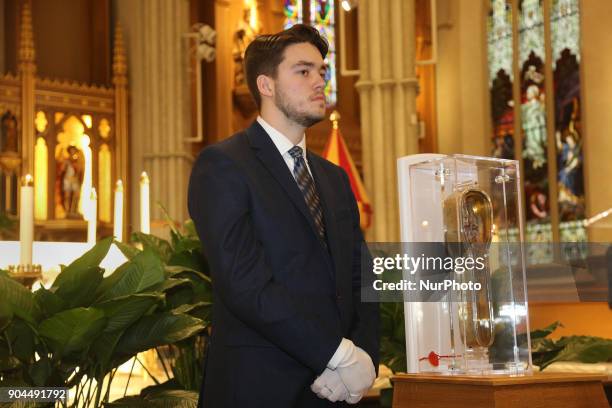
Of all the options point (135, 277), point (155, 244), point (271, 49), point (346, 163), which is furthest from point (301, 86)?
point (346, 163)

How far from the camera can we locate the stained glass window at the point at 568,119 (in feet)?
42.0

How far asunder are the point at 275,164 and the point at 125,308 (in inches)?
26.6

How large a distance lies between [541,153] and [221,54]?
14.9 ft

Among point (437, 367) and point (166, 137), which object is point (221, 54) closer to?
point (166, 137)

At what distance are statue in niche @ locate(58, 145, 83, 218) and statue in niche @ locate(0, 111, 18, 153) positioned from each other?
55 centimetres

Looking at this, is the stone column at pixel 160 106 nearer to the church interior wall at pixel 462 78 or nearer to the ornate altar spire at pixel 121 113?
the ornate altar spire at pixel 121 113

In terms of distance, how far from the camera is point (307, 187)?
7.58ft

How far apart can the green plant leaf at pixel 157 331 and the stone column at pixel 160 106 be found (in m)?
7.90

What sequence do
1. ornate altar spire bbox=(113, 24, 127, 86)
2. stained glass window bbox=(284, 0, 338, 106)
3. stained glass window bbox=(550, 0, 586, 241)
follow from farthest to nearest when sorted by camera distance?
stained glass window bbox=(284, 0, 338, 106)
stained glass window bbox=(550, 0, 586, 241)
ornate altar spire bbox=(113, 24, 127, 86)

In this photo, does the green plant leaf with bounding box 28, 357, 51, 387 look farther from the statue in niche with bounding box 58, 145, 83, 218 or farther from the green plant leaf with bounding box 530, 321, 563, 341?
the statue in niche with bounding box 58, 145, 83, 218

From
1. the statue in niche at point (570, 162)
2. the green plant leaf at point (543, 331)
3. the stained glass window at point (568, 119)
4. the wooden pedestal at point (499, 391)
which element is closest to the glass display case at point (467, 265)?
the wooden pedestal at point (499, 391)

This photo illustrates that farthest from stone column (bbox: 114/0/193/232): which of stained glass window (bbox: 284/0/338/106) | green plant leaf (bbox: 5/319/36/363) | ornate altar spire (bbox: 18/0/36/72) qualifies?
green plant leaf (bbox: 5/319/36/363)

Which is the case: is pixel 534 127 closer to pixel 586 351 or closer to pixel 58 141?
pixel 58 141

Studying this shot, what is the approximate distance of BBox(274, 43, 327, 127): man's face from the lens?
227 cm
